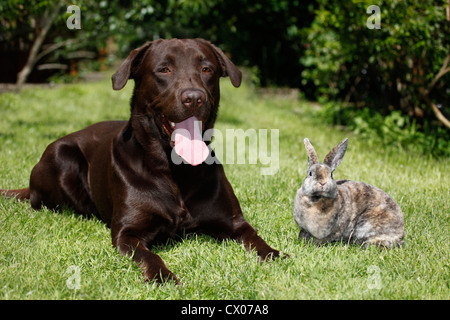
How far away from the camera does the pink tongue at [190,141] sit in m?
3.20

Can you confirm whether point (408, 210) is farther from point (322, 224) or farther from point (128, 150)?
point (128, 150)

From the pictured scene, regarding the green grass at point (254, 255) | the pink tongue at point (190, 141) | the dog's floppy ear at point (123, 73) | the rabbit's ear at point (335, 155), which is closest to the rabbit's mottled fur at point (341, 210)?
the rabbit's ear at point (335, 155)

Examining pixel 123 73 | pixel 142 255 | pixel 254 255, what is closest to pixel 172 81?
pixel 123 73

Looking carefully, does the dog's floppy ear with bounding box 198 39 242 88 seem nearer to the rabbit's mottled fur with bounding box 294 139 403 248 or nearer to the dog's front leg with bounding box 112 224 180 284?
the rabbit's mottled fur with bounding box 294 139 403 248

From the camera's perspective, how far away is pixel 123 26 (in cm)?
1089

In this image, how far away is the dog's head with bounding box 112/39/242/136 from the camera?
3100mm

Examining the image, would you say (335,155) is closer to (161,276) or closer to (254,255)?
(254,255)

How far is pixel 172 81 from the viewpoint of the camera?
3211 mm

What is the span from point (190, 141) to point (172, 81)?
0.40 m

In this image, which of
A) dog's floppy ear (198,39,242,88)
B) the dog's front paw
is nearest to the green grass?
the dog's front paw

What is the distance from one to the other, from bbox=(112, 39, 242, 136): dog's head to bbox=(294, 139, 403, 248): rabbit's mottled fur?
739mm

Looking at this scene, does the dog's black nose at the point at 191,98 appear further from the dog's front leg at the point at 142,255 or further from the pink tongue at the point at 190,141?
the dog's front leg at the point at 142,255

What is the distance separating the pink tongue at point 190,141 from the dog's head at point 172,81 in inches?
2.2
